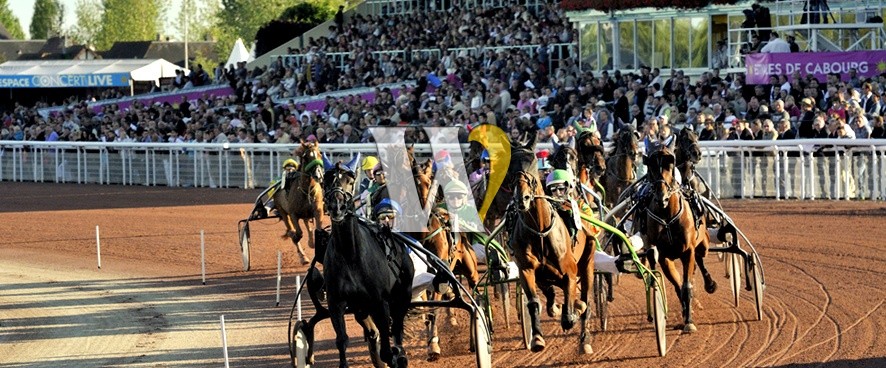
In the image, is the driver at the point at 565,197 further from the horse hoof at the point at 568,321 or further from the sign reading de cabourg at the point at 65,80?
the sign reading de cabourg at the point at 65,80

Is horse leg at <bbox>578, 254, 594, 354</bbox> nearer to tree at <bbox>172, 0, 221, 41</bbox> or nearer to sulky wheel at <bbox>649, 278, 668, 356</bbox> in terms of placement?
sulky wheel at <bbox>649, 278, 668, 356</bbox>

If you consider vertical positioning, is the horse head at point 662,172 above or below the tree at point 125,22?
below

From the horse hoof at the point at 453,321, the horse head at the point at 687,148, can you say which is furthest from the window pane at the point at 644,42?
the horse hoof at the point at 453,321

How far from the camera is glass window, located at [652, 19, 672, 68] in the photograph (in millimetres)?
28922

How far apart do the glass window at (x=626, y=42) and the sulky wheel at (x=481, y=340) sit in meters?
20.6

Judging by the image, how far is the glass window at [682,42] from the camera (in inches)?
1127

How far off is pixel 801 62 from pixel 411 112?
7309mm

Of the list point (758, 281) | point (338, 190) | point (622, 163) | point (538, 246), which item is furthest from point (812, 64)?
point (338, 190)

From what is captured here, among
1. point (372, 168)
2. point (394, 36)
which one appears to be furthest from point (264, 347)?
point (394, 36)

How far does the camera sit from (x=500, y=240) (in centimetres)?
1268

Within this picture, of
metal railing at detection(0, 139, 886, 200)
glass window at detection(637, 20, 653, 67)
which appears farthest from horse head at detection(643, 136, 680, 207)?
glass window at detection(637, 20, 653, 67)

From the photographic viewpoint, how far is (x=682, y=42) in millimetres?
28719

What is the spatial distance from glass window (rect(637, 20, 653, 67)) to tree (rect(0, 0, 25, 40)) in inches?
3517

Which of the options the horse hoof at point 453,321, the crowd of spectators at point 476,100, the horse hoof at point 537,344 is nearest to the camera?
the horse hoof at point 537,344
